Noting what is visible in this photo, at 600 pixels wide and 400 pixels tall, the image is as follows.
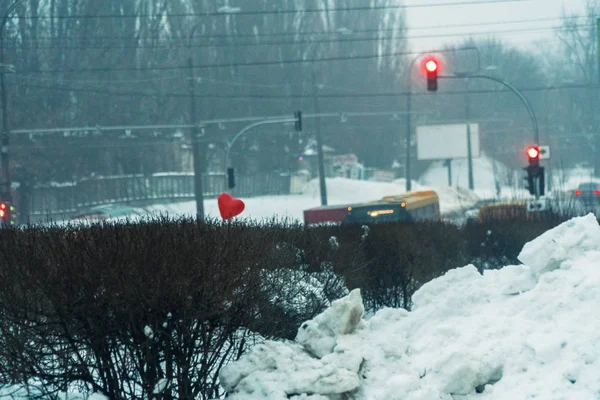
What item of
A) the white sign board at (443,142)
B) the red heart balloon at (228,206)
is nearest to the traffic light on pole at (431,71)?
the red heart balloon at (228,206)

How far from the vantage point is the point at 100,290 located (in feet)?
23.8

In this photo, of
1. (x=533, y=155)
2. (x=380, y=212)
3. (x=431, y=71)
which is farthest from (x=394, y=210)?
(x=431, y=71)

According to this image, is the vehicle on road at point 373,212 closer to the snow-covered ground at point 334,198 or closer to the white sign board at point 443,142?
the snow-covered ground at point 334,198

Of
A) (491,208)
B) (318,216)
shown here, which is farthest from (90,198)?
(491,208)

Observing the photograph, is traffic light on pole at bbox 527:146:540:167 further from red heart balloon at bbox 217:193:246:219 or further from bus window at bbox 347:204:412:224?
red heart balloon at bbox 217:193:246:219

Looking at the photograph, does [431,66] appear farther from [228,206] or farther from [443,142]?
[443,142]

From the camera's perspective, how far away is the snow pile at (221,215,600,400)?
7.72 meters

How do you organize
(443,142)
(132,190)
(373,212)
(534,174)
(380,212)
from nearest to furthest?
(534,174)
(373,212)
(380,212)
(132,190)
(443,142)

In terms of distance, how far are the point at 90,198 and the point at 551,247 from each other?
1694 inches

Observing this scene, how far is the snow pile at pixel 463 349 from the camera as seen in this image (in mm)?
7723

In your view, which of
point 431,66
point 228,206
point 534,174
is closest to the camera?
point 228,206

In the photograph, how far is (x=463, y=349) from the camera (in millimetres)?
8352

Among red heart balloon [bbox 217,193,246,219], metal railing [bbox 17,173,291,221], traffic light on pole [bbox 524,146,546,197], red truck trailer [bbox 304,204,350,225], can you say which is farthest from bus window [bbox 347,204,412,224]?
red heart balloon [bbox 217,193,246,219]

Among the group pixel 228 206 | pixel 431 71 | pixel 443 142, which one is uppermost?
pixel 431 71
